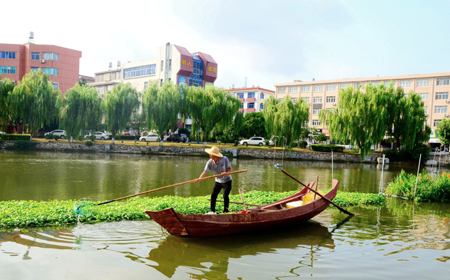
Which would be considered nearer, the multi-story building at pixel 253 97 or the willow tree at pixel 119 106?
the willow tree at pixel 119 106

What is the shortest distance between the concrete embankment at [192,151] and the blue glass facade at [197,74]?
62.9 ft

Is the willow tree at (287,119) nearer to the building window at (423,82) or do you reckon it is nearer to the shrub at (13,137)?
the shrub at (13,137)

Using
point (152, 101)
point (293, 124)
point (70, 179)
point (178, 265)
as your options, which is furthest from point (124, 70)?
point (178, 265)

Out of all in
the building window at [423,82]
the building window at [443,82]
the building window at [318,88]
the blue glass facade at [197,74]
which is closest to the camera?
the building window at [443,82]

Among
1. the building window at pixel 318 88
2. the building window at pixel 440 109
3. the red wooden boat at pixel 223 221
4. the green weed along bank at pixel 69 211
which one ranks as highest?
the building window at pixel 318 88

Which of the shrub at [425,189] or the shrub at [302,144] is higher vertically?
the shrub at [302,144]

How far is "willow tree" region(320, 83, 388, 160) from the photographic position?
30922mm

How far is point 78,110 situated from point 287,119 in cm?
2033

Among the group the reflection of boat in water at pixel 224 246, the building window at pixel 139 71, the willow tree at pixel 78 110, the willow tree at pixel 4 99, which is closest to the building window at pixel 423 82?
the building window at pixel 139 71

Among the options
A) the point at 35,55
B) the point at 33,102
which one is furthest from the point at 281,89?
the point at 33,102

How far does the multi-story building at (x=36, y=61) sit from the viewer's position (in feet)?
152

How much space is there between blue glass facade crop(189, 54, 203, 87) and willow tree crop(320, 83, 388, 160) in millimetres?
25803

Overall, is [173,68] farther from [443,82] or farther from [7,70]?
[443,82]

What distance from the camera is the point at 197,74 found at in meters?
53.4
